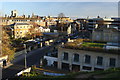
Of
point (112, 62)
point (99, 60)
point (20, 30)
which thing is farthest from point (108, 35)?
point (20, 30)

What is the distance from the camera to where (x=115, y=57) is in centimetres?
831

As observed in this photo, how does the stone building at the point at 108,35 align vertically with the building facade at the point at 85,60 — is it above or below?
above

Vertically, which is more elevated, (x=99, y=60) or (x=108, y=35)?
(x=108, y=35)

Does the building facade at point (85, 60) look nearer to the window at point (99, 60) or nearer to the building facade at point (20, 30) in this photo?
the window at point (99, 60)

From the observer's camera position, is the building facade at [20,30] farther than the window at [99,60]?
Yes

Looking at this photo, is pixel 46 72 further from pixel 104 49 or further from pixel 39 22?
pixel 39 22

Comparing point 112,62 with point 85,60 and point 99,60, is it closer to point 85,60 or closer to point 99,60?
point 99,60

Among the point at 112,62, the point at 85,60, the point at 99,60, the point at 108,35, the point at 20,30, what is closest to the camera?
the point at 112,62

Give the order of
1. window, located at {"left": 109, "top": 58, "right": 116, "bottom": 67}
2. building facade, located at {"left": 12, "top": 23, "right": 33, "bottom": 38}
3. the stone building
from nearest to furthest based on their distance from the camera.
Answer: window, located at {"left": 109, "top": 58, "right": 116, "bottom": 67}
the stone building
building facade, located at {"left": 12, "top": 23, "right": 33, "bottom": 38}

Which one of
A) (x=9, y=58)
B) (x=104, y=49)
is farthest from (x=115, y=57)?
(x=9, y=58)

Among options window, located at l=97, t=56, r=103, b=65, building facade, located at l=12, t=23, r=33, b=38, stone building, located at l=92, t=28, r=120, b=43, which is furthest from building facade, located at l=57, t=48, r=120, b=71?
building facade, located at l=12, t=23, r=33, b=38

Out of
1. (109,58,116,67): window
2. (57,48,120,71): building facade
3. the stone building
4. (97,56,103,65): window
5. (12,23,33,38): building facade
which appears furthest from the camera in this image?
(12,23,33,38): building facade

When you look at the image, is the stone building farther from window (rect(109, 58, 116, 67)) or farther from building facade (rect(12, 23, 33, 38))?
building facade (rect(12, 23, 33, 38))

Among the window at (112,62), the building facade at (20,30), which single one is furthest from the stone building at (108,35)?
the building facade at (20,30)
